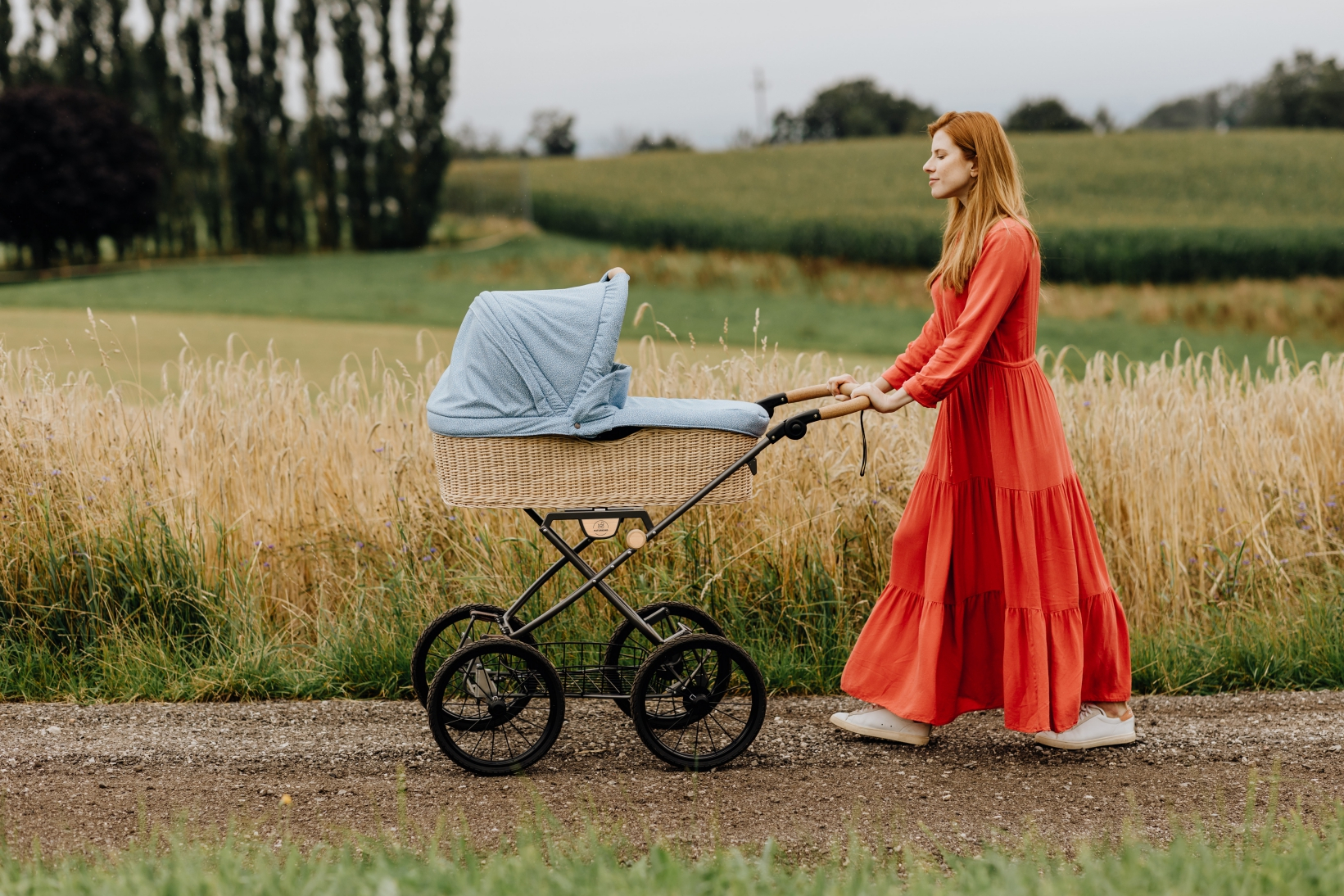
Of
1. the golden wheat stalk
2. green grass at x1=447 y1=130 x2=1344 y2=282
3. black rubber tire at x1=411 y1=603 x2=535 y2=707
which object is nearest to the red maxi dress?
the golden wheat stalk

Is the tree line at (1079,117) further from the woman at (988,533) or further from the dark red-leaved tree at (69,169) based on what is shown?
the woman at (988,533)

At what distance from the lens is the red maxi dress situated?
2998 millimetres

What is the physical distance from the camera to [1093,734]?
10.3 feet

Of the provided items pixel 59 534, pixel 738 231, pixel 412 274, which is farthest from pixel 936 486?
pixel 738 231

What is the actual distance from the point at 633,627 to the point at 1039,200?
27121mm

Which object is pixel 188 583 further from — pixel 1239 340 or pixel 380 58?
pixel 380 58

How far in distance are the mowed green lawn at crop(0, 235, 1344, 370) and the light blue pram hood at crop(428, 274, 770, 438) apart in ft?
44.0

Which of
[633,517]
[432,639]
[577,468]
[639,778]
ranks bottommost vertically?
[639,778]

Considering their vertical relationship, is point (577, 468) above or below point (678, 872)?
above

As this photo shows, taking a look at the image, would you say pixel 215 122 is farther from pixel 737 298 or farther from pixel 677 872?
pixel 677 872

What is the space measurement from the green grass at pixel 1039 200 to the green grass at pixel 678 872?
23405 mm

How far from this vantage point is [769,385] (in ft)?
14.7

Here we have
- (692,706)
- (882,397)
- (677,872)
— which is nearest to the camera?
(677,872)

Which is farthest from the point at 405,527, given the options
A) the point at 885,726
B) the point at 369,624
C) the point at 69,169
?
the point at 69,169
